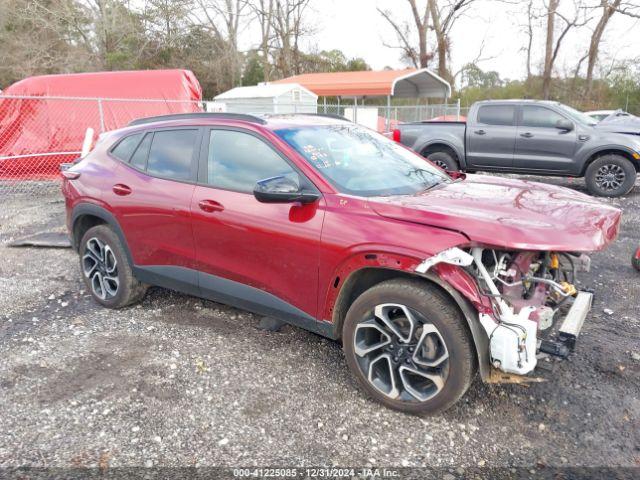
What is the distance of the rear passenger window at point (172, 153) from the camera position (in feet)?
12.2

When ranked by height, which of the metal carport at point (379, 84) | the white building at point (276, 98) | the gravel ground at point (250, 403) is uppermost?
the metal carport at point (379, 84)

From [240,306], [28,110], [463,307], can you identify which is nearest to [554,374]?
[463,307]

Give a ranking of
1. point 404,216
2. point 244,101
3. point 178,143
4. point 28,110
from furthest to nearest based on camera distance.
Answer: point 244,101 < point 28,110 < point 178,143 < point 404,216

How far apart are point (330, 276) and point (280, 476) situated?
1.12 meters

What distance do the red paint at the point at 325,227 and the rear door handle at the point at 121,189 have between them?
0.09 ft

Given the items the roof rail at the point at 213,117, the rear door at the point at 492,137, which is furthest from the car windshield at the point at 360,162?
the rear door at the point at 492,137

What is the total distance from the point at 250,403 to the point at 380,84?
72.5 feet

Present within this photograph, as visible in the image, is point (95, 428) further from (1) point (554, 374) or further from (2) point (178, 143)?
(1) point (554, 374)

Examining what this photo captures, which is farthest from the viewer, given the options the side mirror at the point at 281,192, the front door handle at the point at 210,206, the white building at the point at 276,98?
the white building at the point at 276,98

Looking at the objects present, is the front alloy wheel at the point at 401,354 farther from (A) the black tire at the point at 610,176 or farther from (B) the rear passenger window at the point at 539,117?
(B) the rear passenger window at the point at 539,117

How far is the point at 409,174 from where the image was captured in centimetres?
363

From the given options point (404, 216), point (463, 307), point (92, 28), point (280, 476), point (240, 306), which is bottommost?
point (280, 476)

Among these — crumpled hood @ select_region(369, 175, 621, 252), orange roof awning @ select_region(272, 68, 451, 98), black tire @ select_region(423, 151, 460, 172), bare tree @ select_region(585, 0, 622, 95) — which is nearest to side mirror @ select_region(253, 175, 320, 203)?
crumpled hood @ select_region(369, 175, 621, 252)

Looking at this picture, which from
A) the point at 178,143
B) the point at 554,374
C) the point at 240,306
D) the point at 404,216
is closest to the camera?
the point at 404,216
